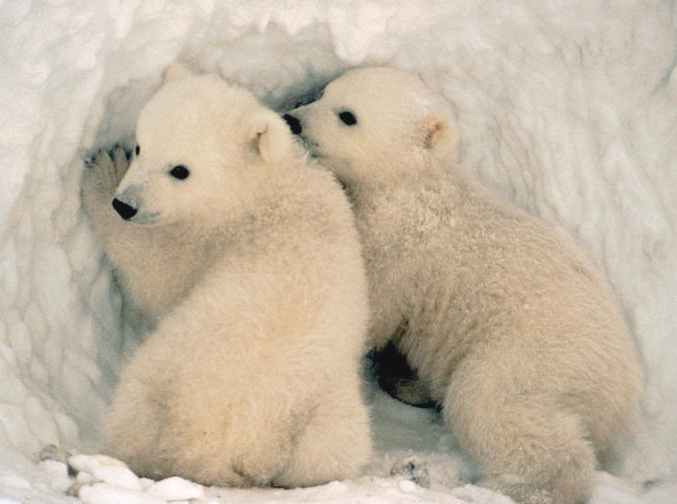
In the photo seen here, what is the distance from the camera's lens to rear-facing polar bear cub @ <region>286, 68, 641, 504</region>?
5043 millimetres

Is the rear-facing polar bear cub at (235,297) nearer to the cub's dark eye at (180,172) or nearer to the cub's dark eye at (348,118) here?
the cub's dark eye at (180,172)

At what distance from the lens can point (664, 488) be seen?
531cm

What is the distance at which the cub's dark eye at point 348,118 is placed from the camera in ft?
19.0

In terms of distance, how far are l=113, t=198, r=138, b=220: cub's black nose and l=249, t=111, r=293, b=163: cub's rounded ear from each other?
0.67 m

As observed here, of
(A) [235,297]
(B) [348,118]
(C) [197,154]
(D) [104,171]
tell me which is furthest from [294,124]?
(A) [235,297]

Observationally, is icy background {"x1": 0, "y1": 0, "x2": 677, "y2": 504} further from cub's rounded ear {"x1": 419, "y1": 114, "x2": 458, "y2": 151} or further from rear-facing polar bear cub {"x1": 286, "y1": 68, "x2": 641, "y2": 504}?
cub's rounded ear {"x1": 419, "y1": 114, "x2": 458, "y2": 151}

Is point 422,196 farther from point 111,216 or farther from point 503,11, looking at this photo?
point 111,216

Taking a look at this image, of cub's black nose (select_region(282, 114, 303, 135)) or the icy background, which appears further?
cub's black nose (select_region(282, 114, 303, 135))

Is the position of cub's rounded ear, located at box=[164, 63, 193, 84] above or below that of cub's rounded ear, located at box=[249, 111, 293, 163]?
above

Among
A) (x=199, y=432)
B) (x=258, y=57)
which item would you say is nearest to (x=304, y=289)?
(x=199, y=432)

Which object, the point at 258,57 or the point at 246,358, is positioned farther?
the point at 258,57

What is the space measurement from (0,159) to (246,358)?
1.38 meters

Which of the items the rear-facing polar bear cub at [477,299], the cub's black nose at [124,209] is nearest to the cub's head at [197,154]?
the cub's black nose at [124,209]

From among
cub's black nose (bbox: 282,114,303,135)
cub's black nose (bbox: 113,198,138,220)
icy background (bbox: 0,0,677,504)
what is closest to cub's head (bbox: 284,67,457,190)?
cub's black nose (bbox: 282,114,303,135)
